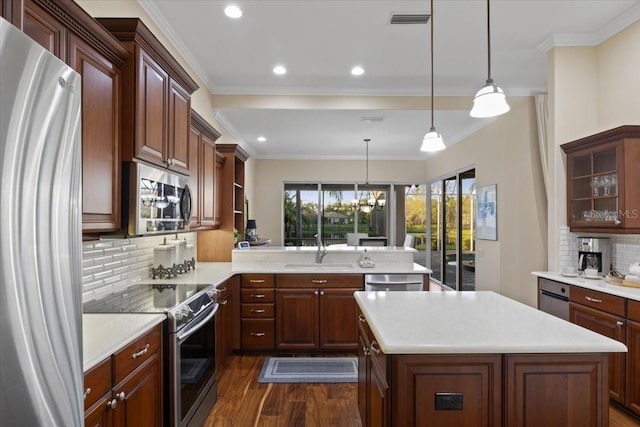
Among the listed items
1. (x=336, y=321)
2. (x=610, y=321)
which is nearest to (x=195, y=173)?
(x=336, y=321)

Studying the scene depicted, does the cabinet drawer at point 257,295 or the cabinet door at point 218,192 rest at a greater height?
the cabinet door at point 218,192

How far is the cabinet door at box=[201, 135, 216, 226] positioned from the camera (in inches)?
141

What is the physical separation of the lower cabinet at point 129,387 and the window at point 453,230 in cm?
544

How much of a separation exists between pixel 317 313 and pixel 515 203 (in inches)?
118

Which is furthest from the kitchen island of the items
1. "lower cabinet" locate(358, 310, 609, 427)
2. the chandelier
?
the chandelier

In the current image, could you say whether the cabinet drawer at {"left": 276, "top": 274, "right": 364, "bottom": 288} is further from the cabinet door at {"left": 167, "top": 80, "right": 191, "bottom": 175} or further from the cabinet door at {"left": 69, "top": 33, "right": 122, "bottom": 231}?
the cabinet door at {"left": 69, "top": 33, "right": 122, "bottom": 231}

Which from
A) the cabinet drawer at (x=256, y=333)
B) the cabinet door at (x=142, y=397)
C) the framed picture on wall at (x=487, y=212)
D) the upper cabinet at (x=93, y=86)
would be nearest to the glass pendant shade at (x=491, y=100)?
the upper cabinet at (x=93, y=86)

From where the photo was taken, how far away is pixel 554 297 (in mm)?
3178

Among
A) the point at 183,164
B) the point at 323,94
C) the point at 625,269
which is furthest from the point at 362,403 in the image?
the point at 323,94

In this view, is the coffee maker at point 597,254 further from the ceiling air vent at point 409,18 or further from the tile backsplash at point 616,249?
the ceiling air vent at point 409,18

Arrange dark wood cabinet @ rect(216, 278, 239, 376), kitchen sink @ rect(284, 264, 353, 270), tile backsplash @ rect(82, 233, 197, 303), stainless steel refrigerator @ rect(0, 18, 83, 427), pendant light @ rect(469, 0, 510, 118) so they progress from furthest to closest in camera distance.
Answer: kitchen sink @ rect(284, 264, 353, 270) < dark wood cabinet @ rect(216, 278, 239, 376) < tile backsplash @ rect(82, 233, 197, 303) < pendant light @ rect(469, 0, 510, 118) < stainless steel refrigerator @ rect(0, 18, 83, 427)

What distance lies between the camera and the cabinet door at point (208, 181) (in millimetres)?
3594

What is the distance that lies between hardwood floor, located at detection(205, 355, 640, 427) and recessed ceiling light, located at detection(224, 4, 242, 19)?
3158mm

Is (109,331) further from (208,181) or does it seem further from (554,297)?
(554,297)
